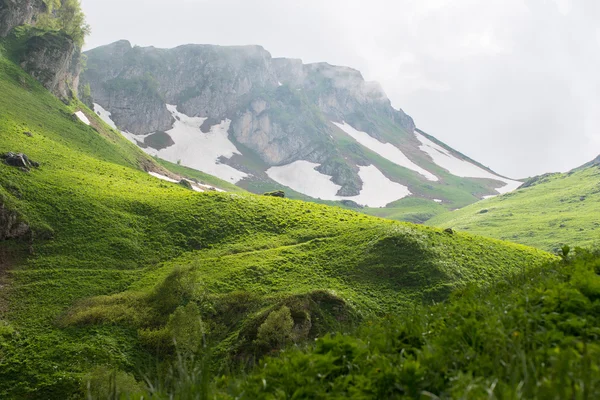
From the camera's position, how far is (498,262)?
52.9 m

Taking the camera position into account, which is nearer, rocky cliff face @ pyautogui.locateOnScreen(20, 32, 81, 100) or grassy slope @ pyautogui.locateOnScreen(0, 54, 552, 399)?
grassy slope @ pyautogui.locateOnScreen(0, 54, 552, 399)

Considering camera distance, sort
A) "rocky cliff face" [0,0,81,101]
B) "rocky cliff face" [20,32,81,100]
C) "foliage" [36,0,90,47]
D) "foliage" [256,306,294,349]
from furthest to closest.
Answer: "foliage" [36,0,90,47] < "rocky cliff face" [0,0,81,101] < "rocky cliff face" [20,32,81,100] < "foliage" [256,306,294,349]

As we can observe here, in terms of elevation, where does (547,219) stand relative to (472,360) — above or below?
above

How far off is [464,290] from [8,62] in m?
111

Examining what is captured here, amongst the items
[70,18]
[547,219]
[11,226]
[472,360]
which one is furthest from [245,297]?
[547,219]

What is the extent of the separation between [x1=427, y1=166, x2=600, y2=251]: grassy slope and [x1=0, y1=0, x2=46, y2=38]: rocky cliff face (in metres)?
149

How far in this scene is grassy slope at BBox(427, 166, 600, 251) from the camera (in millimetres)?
124312

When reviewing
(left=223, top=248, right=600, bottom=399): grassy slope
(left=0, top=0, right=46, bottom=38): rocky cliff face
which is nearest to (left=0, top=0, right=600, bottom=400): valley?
(left=223, top=248, right=600, bottom=399): grassy slope

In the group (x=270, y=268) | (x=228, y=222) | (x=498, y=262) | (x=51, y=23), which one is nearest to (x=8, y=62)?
(x=51, y=23)

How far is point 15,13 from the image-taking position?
343 feet

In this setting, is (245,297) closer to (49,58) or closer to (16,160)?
(16,160)

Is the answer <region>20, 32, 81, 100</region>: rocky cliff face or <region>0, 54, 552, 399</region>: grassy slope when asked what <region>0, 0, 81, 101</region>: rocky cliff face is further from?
<region>0, 54, 552, 399</region>: grassy slope

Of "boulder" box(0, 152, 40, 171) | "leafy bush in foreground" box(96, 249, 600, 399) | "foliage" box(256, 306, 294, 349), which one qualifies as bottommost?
"foliage" box(256, 306, 294, 349)

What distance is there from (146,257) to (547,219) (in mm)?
146542
